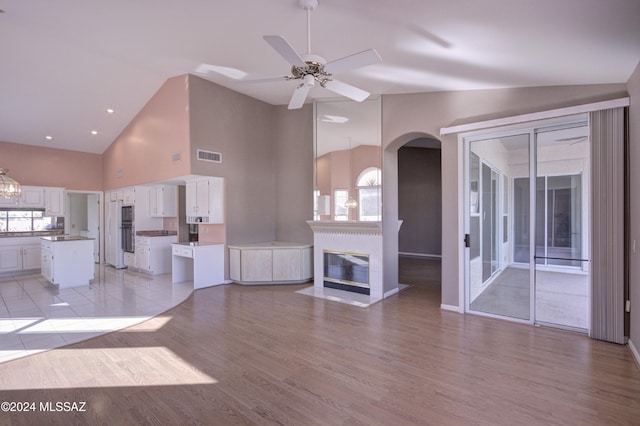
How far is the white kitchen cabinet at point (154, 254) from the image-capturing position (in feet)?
23.0

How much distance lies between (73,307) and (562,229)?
6.64 meters

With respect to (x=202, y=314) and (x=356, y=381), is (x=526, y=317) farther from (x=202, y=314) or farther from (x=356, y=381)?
(x=202, y=314)

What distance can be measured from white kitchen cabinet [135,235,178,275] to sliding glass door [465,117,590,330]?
6.12 metres

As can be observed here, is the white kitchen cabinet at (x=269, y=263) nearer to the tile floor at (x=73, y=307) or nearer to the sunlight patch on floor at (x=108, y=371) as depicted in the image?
the tile floor at (x=73, y=307)

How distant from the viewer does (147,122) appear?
6645 mm

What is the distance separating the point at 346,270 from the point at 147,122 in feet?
16.6

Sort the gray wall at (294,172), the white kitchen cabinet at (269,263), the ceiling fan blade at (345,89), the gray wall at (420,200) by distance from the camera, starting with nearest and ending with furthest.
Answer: the ceiling fan blade at (345,89) → the white kitchen cabinet at (269,263) → the gray wall at (294,172) → the gray wall at (420,200)

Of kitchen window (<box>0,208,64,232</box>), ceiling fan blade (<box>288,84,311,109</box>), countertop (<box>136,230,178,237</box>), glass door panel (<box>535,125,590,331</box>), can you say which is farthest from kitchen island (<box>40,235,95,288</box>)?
glass door panel (<box>535,125,590,331</box>)

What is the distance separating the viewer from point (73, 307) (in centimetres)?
470

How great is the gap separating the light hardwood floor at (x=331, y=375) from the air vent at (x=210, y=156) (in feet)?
9.14

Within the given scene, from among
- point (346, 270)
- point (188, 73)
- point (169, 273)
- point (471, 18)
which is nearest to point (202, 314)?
point (346, 270)

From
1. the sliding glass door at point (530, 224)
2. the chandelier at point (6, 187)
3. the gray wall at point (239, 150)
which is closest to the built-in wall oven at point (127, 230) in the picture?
the chandelier at point (6, 187)

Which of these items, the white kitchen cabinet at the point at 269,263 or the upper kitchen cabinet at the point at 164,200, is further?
the upper kitchen cabinet at the point at 164,200

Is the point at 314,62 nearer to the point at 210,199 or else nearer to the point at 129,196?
the point at 210,199
